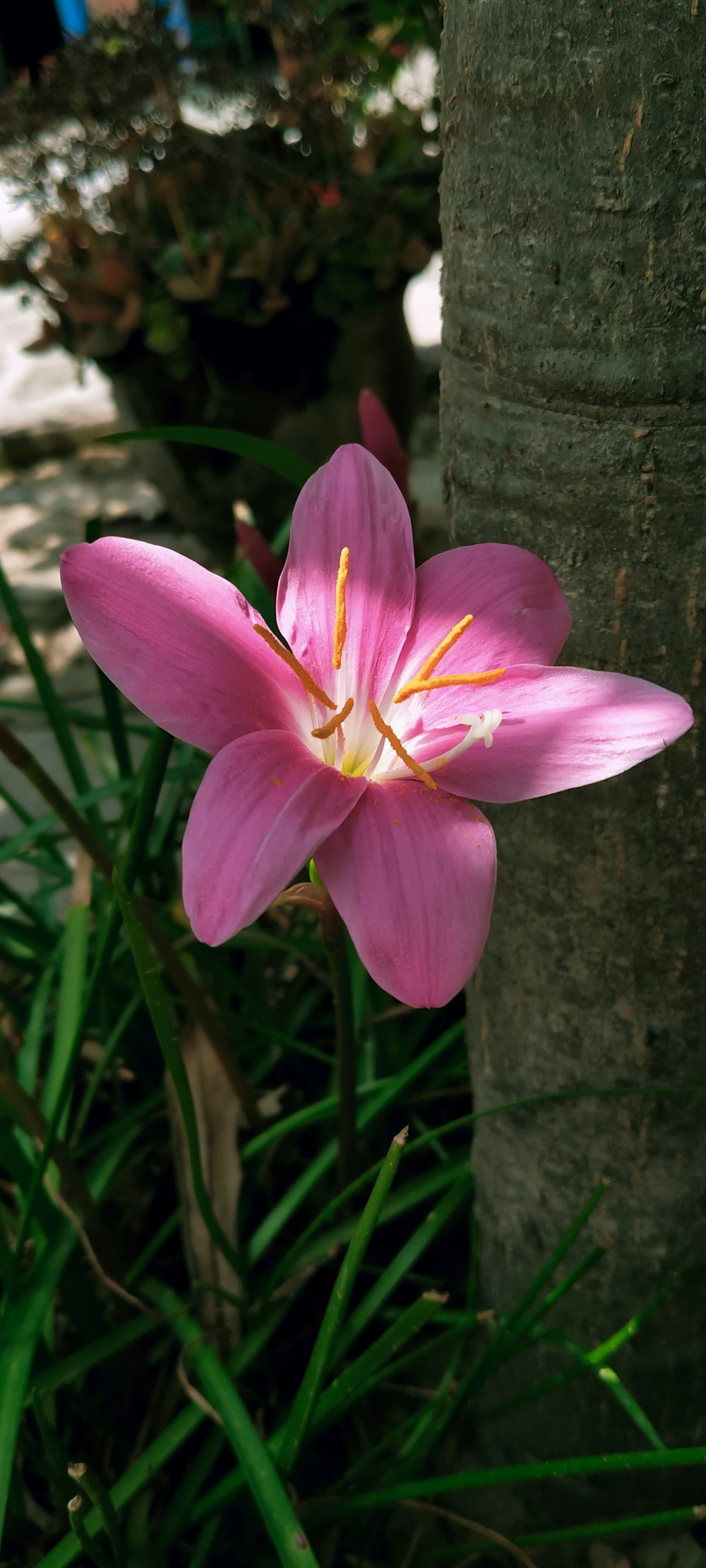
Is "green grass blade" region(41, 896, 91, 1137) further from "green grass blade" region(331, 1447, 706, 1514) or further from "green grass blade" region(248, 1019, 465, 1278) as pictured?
"green grass blade" region(331, 1447, 706, 1514)

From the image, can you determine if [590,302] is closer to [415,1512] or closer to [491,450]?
[491,450]

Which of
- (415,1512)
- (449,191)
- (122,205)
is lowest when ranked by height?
(415,1512)

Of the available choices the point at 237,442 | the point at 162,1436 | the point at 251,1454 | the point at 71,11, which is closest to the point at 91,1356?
the point at 162,1436

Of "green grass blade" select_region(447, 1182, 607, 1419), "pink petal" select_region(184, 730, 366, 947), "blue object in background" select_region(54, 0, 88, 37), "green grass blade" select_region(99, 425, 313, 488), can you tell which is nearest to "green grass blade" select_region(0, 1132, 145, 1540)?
"green grass blade" select_region(447, 1182, 607, 1419)

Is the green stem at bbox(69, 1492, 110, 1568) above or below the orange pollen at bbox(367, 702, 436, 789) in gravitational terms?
below

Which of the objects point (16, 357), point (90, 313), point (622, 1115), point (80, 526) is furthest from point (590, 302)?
point (16, 357)

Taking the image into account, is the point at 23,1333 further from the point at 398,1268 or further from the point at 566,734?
the point at 566,734

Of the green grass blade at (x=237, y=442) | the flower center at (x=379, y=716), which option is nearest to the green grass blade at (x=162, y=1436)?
the flower center at (x=379, y=716)
